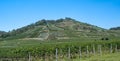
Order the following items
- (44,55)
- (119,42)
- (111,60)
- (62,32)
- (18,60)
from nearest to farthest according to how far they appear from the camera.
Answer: (111,60)
(18,60)
(44,55)
(119,42)
(62,32)

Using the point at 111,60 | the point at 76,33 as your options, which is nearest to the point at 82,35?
the point at 76,33

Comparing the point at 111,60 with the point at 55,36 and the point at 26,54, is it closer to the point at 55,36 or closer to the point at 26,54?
the point at 26,54

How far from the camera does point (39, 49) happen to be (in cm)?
5431

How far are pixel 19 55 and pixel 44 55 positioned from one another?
4970 millimetres

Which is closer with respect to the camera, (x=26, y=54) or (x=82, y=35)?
(x=26, y=54)

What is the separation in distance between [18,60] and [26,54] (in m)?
10.5

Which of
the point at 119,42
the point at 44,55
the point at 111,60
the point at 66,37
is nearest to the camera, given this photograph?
the point at 111,60

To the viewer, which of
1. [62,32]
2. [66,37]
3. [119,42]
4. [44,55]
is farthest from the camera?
[62,32]

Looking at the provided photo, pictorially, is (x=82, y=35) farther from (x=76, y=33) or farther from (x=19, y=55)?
(x=19, y=55)

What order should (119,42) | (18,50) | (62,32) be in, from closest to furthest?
(18,50), (119,42), (62,32)

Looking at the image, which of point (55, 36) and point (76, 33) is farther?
point (76, 33)

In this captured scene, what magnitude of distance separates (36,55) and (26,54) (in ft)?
9.07

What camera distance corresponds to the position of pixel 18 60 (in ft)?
145

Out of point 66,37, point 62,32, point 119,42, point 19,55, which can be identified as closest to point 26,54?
point 19,55
